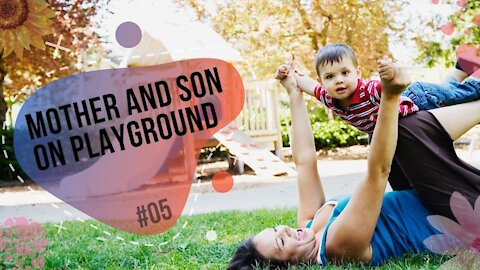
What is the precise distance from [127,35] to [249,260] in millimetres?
1983

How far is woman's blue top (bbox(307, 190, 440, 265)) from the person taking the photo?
219 cm

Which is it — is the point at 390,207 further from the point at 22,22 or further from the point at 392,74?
the point at 22,22

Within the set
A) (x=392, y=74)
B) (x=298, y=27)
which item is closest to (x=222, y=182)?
(x=298, y=27)

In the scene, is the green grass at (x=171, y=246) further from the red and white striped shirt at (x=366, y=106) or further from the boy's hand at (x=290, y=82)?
the boy's hand at (x=290, y=82)

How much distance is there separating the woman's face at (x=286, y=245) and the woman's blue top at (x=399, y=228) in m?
0.14

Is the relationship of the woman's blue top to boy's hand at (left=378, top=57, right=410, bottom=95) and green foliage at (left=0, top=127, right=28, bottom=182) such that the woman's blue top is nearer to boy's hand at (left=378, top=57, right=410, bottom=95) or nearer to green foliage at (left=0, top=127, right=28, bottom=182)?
boy's hand at (left=378, top=57, right=410, bottom=95)

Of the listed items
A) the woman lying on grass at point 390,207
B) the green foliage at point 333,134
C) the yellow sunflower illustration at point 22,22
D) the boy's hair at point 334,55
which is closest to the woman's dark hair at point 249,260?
the woman lying on grass at point 390,207

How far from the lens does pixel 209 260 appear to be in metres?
2.58

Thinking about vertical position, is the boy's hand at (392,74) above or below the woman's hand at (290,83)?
above

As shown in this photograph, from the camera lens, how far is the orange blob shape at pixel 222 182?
21.7 feet

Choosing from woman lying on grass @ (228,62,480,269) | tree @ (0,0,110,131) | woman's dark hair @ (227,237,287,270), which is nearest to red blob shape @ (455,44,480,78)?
woman lying on grass @ (228,62,480,269)

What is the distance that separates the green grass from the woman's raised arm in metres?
0.40

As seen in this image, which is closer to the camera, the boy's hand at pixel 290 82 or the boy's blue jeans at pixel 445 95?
the boy's blue jeans at pixel 445 95

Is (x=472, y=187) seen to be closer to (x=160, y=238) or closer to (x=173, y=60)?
(x=160, y=238)
